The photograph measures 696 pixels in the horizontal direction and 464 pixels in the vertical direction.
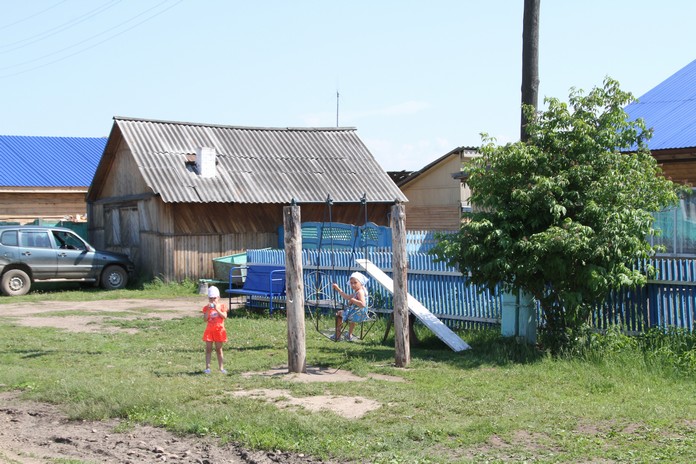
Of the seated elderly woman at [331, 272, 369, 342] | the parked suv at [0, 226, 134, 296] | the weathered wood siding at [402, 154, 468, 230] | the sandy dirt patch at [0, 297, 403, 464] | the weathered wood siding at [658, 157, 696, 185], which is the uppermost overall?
the weathered wood siding at [402, 154, 468, 230]

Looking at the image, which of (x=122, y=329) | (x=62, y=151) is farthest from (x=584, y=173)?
(x=62, y=151)

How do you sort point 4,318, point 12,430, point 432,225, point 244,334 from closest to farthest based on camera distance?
point 12,430 → point 244,334 → point 4,318 → point 432,225

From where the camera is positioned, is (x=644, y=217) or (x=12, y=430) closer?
(x=12, y=430)

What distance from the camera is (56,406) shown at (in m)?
9.19

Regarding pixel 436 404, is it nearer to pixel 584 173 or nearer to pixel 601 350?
pixel 601 350

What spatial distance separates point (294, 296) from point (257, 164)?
53.6 feet

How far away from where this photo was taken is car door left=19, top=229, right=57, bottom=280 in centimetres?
2244

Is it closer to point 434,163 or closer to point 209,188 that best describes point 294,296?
point 209,188

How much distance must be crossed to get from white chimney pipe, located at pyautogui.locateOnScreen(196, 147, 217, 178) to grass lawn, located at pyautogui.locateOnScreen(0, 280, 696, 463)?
11601 mm

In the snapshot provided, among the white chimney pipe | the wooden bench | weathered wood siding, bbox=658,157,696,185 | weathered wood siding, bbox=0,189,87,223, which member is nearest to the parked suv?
the white chimney pipe

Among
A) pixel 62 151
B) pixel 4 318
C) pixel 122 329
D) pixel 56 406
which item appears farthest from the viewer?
pixel 62 151

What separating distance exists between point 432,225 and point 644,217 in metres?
21.1

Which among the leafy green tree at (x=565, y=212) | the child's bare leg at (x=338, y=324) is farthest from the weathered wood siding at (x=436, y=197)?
the leafy green tree at (x=565, y=212)

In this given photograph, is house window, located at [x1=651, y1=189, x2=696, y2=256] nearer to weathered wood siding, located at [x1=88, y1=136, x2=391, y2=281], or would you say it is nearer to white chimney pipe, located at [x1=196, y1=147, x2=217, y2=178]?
weathered wood siding, located at [x1=88, y1=136, x2=391, y2=281]
